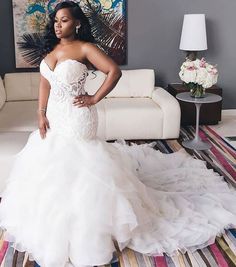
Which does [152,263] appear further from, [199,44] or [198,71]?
[199,44]

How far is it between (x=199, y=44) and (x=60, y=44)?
9.78 feet

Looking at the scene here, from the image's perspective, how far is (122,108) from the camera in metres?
4.48

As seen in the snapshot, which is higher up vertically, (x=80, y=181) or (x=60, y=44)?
(x=60, y=44)

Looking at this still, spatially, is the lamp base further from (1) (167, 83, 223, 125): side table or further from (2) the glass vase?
(2) the glass vase

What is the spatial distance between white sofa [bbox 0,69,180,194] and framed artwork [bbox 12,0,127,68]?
37cm

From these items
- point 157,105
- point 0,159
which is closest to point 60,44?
point 0,159

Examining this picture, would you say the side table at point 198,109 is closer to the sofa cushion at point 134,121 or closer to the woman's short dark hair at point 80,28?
the sofa cushion at point 134,121

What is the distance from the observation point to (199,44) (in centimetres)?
495

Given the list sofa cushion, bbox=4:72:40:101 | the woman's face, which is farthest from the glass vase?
the woman's face

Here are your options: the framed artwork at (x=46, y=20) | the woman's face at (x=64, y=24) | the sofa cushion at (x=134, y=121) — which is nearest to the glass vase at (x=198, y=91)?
the sofa cushion at (x=134, y=121)

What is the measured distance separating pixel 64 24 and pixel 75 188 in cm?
90

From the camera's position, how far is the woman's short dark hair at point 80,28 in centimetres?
223

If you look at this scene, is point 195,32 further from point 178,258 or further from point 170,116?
point 178,258

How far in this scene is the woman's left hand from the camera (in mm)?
2350
